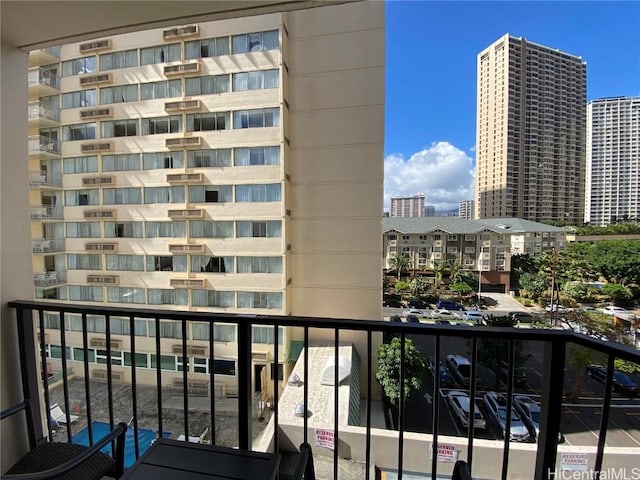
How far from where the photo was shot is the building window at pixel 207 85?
7.17 meters

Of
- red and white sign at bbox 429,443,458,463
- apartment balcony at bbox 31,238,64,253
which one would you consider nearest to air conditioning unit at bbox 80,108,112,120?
apartment balcony at bbox 31,238,64,253

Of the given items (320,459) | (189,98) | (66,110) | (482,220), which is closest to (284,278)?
(320,459)

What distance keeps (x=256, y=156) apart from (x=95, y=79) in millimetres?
5053

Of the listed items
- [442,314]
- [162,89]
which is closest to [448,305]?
[442,314]

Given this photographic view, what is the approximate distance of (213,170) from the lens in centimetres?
734

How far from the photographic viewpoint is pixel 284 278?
23.4 ft

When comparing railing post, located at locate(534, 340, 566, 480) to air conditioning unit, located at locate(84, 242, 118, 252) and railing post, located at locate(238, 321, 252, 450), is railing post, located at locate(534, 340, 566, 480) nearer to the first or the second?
railing post, located at locate(238, 321, 252, 450)

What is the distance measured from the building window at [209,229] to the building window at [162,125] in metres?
2.69

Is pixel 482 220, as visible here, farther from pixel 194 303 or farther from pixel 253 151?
pixel 194 303

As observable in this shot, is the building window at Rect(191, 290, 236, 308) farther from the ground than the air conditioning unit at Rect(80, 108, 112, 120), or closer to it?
closer to it

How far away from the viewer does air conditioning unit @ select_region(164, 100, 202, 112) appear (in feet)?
23.9

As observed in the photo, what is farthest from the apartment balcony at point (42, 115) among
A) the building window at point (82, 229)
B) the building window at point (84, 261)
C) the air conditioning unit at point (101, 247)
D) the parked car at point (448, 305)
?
the parked car at point (448, 305)

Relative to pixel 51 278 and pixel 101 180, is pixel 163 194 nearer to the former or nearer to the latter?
pixel 101 180

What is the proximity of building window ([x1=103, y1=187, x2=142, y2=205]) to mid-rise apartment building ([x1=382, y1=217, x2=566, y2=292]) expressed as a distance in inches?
278
